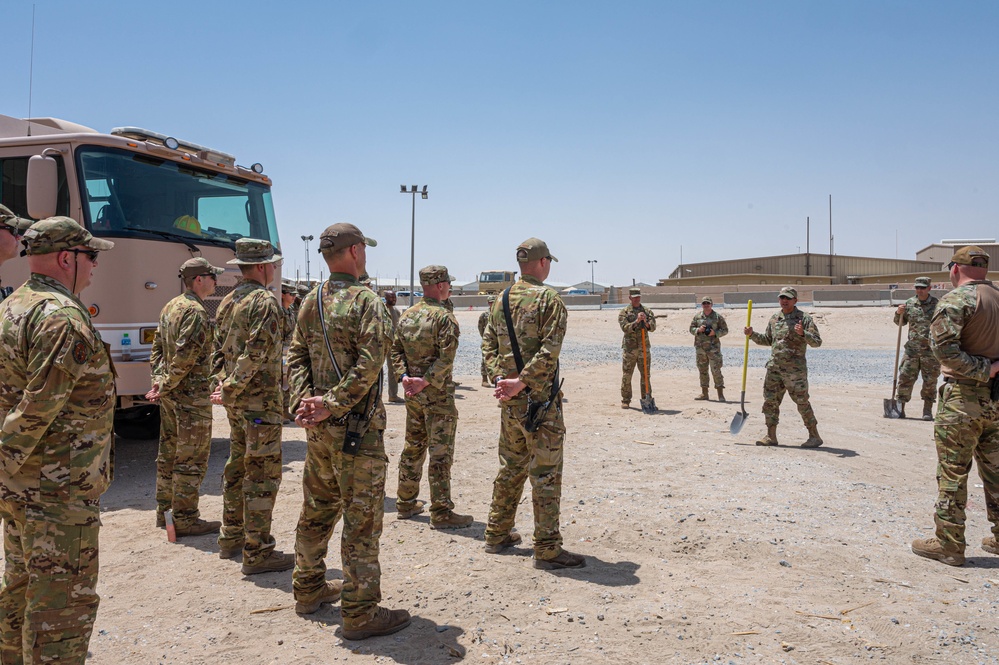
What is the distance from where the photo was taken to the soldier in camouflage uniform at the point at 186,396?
5.48m

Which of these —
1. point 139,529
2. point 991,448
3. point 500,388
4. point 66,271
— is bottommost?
point 139,529

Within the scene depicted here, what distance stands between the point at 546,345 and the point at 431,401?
1.73 metres

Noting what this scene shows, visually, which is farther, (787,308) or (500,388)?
(787,308)

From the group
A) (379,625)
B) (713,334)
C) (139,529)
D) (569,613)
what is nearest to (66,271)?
(379,625)

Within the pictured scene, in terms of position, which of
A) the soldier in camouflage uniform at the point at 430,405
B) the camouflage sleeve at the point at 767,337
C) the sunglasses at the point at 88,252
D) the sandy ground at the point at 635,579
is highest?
the sunglasses at the point at 88,252

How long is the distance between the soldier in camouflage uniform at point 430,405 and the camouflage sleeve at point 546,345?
135cm

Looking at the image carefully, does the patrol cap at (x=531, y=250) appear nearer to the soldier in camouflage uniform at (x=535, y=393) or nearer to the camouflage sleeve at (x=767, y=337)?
the soldier in camouflage uniform at (x=535, y=393)

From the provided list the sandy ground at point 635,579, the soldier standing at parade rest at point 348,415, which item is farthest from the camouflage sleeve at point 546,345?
the sandy ground at point 635,579

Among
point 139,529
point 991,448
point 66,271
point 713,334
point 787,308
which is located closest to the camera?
point 66,271

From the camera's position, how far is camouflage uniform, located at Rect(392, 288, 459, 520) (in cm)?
602

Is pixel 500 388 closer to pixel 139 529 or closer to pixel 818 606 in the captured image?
pixel 818 606

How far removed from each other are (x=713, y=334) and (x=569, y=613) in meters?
10.1

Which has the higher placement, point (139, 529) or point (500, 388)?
point (500, 388)

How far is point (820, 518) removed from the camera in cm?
616
